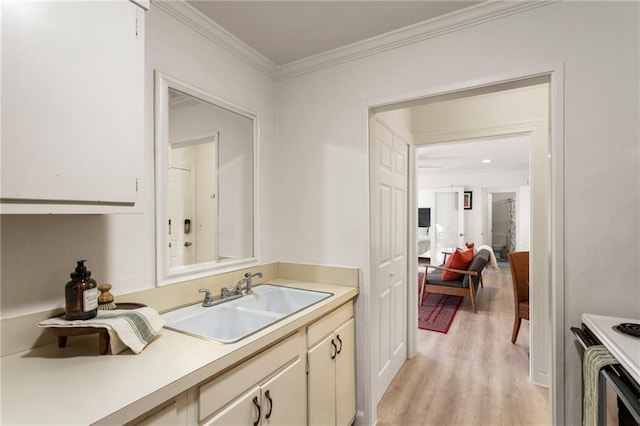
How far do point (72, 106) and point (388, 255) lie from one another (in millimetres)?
1997

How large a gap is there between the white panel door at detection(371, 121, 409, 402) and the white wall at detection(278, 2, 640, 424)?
19 cm

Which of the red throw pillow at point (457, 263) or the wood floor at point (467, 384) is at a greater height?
the red throw pillow at point (457, 263)

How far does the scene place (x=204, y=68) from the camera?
170cm

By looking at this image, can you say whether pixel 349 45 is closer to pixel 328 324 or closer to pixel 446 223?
pixel 328 324

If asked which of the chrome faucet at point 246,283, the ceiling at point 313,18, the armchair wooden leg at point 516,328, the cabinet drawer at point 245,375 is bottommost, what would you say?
the armchair wooden leg at point 516,328

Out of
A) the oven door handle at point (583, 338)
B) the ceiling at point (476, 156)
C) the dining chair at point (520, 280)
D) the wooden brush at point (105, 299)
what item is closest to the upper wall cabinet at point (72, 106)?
the wooden brush at point (105, 299)

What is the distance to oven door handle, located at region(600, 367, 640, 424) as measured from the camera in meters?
0.87

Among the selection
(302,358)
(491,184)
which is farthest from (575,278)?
(491,184)

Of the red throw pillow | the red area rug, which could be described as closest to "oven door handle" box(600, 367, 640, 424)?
the red area rug

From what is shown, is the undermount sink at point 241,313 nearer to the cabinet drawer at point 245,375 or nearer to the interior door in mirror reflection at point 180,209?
the cabinet drawer at point 245,375

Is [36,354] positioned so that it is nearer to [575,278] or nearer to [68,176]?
[68,176]

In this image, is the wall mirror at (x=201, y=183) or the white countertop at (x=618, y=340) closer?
the white countertop at (x=618, y=340)

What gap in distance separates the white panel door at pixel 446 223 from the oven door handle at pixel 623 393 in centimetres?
670

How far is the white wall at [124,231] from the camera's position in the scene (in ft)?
3.47
